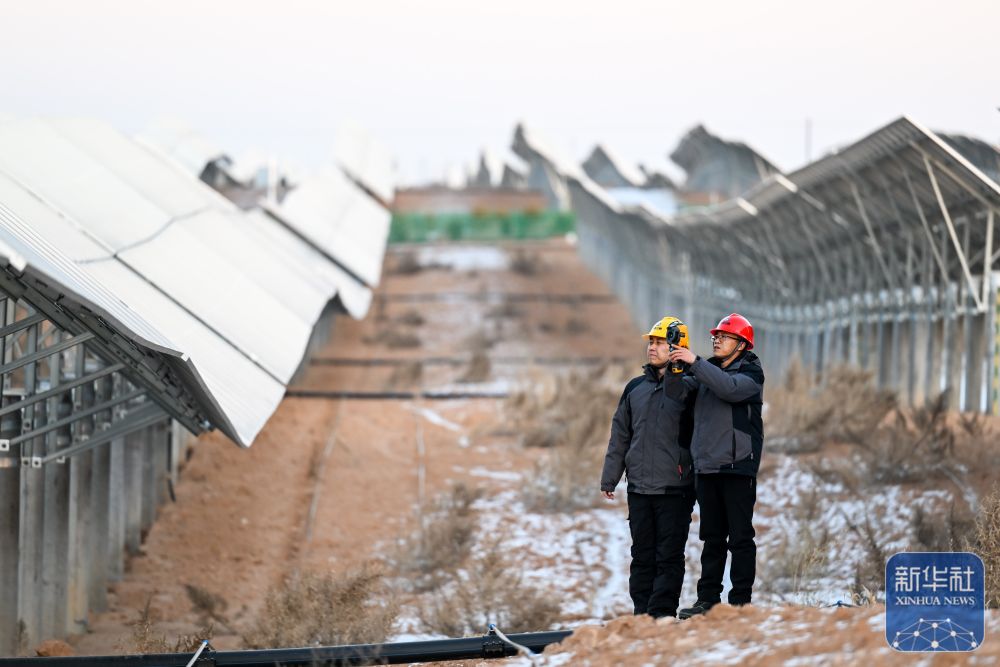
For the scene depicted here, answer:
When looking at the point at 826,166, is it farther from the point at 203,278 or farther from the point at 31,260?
the point at 31,260

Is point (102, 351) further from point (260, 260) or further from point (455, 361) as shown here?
point (455, 361)

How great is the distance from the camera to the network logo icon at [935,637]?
5633mm

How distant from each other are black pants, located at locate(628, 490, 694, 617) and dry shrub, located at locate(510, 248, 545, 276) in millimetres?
45250

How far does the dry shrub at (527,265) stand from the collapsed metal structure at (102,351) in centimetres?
3476

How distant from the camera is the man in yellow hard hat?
316 inches

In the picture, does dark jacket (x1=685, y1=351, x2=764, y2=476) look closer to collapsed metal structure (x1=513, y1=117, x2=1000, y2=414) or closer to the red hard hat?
the red hard hat

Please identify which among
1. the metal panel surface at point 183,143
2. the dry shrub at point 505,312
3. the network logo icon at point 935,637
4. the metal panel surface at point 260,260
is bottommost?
the network logo icon at point 935,637

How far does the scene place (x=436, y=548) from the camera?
46.6 ft

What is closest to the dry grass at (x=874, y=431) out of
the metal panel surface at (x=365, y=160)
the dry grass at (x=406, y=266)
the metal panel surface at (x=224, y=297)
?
the metal panel surface at (x=224, y=297)

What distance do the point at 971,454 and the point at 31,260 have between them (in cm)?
1100

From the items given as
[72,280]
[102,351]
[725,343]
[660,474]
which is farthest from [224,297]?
[725,343]

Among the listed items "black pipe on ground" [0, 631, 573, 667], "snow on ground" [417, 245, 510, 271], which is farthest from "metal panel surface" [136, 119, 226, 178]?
"black pipe on ground" [0, 631, 573, 667]

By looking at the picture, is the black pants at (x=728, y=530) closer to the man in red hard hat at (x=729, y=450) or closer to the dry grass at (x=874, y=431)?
the man in red hard hat at (x=729, y=450)

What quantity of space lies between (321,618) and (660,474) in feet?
9.10
